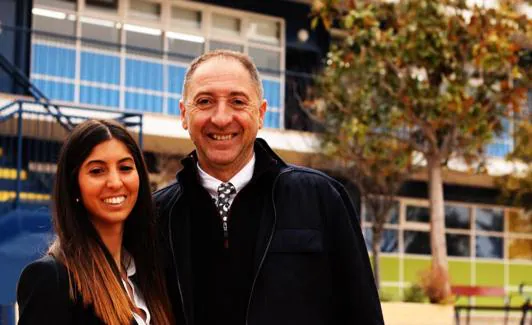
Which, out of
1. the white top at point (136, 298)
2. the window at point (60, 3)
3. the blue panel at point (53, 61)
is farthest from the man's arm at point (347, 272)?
the window at point (60, 3)

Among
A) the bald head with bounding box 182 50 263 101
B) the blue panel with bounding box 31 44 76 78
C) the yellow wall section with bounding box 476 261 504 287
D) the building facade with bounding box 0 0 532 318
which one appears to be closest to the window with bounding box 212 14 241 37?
the building facade with bounding box 0 0 532 318

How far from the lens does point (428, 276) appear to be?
17.5 meters

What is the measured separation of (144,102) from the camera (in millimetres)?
20219

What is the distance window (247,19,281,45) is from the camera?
22797 mm

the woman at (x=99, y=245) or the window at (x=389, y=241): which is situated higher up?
the woman at (x=99, y=245)

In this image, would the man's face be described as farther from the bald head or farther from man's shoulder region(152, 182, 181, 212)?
man's shoulder region(152, 182, 181, 212)

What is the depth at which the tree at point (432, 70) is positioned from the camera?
16641 mm

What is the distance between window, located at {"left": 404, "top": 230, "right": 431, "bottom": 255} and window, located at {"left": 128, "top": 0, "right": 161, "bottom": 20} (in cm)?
786

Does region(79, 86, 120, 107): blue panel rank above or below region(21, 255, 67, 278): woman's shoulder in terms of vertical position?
above

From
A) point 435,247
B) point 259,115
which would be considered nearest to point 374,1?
point 435,247

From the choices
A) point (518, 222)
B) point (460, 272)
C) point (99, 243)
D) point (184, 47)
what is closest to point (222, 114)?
point (99, 243)

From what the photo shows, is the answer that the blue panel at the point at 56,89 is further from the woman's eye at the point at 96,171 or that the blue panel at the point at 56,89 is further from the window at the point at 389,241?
the woman's eye at the point at 96,171

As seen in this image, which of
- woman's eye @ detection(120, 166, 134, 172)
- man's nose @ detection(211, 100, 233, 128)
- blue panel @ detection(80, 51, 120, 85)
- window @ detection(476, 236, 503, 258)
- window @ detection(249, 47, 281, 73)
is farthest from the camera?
window @ detection(476, 236, 503, 258)

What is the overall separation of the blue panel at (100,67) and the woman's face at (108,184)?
15973 mm
